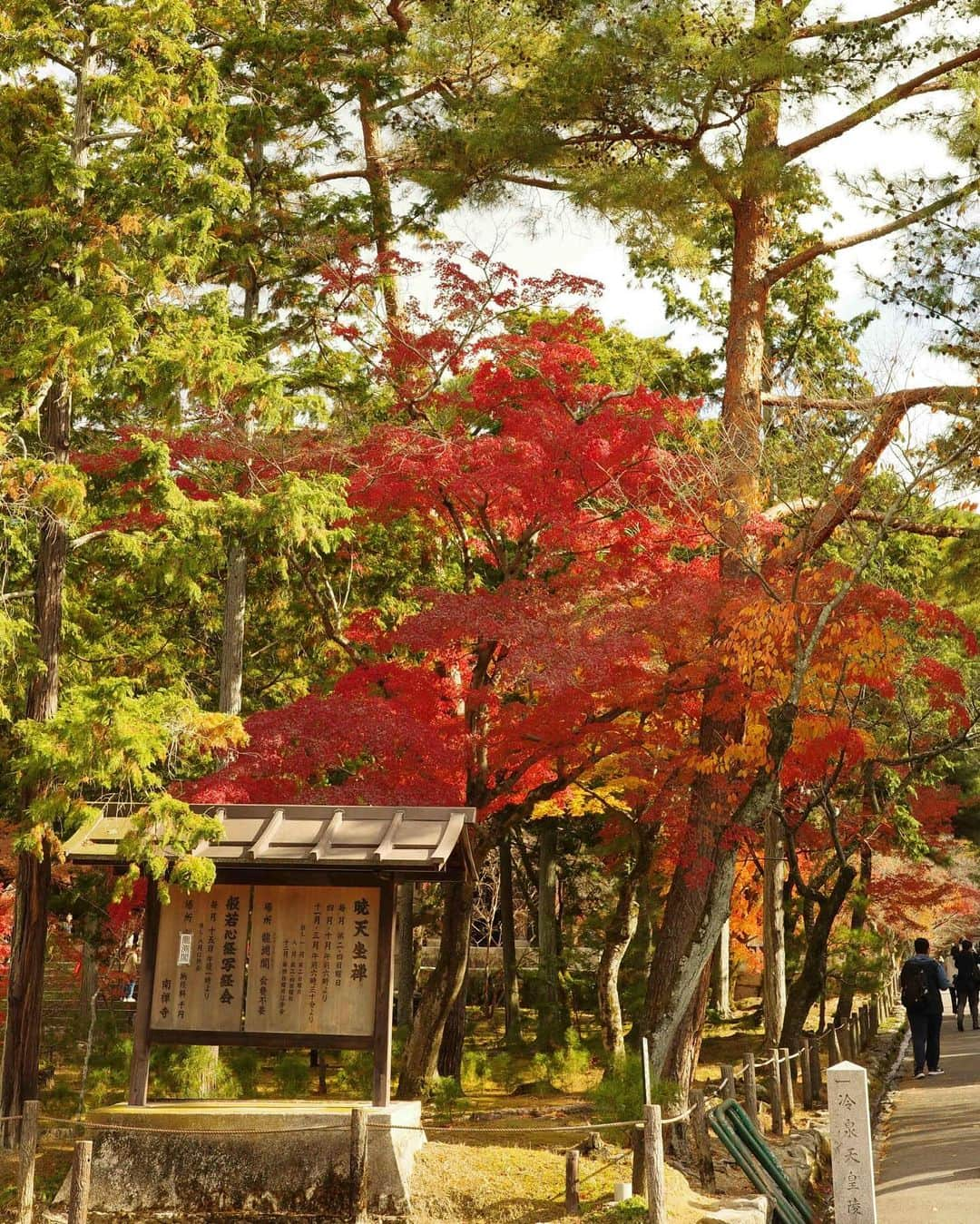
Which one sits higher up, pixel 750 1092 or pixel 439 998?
pixel 439 998

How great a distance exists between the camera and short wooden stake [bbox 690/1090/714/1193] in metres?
10.0

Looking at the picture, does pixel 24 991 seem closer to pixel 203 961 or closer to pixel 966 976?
pixel 203 961

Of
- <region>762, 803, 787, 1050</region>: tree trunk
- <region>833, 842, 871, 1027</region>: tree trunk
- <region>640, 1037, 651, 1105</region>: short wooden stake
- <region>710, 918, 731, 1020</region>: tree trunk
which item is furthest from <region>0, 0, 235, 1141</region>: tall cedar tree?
<region>710, 918, 731, 1020</region>: tree trunk

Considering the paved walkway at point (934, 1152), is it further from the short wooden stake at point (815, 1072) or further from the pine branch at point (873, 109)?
the pine branch at point (873, 109)

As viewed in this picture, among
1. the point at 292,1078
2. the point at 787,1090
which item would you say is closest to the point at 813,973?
the point at 787,1090

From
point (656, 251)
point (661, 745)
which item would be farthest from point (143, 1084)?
point (656, 251)

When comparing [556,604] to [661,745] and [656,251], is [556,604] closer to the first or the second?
[661,745]

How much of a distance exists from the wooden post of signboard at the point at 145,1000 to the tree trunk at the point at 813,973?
9.55 meters

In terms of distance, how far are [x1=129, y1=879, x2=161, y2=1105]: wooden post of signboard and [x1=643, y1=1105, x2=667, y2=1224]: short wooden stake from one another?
4438mm

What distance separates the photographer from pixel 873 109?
1377 cm

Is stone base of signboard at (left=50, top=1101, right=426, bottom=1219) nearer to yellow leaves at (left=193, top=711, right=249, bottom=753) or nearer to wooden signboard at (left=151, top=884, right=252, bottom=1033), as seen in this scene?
wooden signboard at (left=151, top=884, right=252, bottom=1033)

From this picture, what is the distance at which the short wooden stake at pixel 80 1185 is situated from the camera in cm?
816

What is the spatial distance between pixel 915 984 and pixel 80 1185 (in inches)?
465

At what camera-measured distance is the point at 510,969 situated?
24094 millimetres
